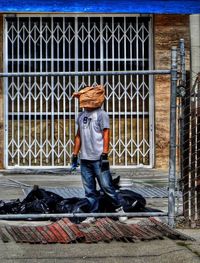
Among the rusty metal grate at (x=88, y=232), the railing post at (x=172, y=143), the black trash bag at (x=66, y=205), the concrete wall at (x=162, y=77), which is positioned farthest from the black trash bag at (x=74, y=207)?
the concrete wall at (x=162, y=77)

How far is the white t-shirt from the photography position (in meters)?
9.46

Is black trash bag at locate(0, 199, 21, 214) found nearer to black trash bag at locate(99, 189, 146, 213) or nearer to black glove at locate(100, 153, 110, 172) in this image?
black trash bag at locate(99, 189, 146, 213)

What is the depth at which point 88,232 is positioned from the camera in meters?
8.71

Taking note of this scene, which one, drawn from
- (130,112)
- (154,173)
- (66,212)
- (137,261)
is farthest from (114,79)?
(137,261)

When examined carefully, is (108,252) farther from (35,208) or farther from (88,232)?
(35,208)

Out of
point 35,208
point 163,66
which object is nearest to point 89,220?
point 35,208

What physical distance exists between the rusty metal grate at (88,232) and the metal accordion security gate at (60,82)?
7452 millimetres

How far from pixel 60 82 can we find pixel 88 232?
8.29 m

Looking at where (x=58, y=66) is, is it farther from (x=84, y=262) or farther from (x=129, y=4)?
(x=84, y=262)

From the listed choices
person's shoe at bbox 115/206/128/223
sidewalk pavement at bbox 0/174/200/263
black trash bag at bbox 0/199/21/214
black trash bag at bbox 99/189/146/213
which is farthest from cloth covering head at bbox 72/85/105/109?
sidewalk pavement at bbox 0/174/200/263

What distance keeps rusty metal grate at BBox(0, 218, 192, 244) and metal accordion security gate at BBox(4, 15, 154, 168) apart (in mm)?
7452

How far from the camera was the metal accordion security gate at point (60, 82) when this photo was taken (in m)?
16.6

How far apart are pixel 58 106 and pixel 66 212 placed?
7.02 meters

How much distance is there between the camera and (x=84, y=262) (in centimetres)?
751
